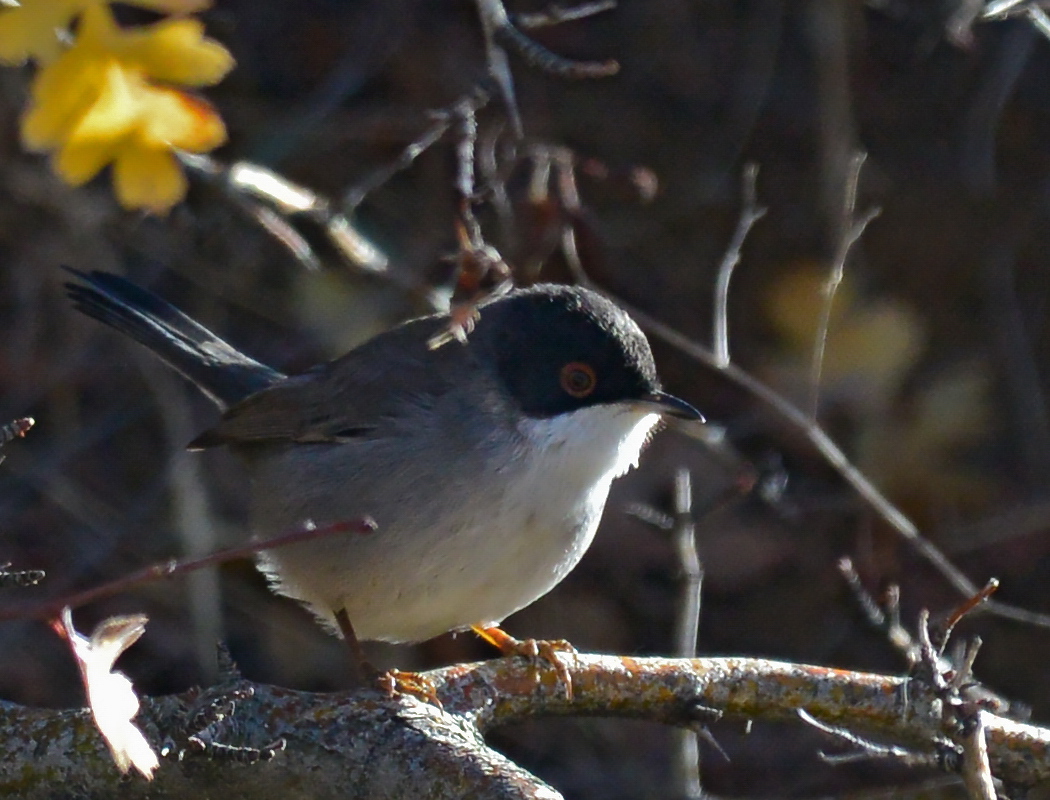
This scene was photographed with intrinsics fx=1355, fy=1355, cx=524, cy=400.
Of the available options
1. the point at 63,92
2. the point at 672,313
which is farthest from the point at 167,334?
the point at 63,92

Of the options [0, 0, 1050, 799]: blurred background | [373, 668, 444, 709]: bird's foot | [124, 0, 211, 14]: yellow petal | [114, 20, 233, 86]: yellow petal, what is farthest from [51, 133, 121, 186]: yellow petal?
[0, 0, 1050, 799]: blurred background

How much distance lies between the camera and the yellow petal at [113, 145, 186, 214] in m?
1.81

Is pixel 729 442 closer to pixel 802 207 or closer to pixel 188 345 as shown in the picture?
pixel 802 207

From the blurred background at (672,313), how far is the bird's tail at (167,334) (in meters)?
0.73

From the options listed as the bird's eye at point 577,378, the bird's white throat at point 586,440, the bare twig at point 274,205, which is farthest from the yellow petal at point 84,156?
the bare twig at point 274,205

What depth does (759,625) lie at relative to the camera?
5.64m

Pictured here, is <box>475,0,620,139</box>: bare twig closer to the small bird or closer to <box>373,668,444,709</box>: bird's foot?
the small bird

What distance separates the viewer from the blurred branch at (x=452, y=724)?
2.47 m

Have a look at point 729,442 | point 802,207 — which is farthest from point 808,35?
point 729,442

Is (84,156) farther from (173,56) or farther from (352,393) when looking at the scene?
(352,393)

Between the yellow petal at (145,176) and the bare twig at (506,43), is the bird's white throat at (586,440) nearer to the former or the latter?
the bare twig at (506,43)

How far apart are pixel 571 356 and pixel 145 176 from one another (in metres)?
1.69

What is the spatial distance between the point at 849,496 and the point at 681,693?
2.79m

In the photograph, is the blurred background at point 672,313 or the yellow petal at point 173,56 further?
the blurred background at point 672,313
